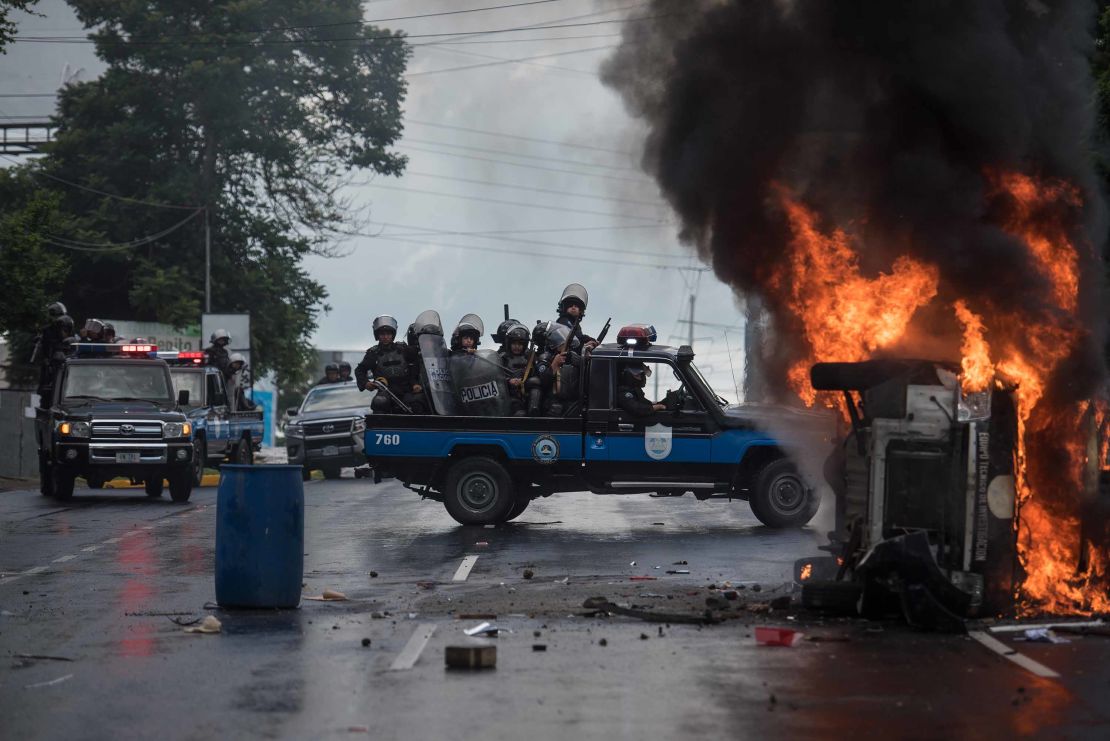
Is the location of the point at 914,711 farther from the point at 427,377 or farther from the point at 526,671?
the point at 427,377

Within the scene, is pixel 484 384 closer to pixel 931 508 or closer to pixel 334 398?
pixel 931 508

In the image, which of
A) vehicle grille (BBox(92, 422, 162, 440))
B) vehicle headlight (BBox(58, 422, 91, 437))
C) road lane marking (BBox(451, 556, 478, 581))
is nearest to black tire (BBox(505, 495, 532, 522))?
road lane marking (BBox(451, 556, 478, 581))

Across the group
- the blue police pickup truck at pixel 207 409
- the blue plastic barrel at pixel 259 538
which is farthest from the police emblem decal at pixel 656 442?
the blue police pickup truck at pixel 207 409

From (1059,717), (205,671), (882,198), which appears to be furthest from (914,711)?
(882,198)

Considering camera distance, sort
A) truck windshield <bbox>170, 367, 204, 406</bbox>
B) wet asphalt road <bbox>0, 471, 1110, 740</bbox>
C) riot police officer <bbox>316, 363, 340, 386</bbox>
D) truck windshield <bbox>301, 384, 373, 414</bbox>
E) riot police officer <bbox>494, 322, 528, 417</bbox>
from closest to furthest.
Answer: wet asphalt road <bbox>0, 471, 1110, 740</bbox> < riot police officer <bbox>494, 322, 528, 417</bbox> < truck windshield <bbox>170, 367, 204, 406</bbox> < truck windshield <bbox>301, 384, 373, 414</bbox> < riot police officer <bbox>316, 363, 340, 386</bbox>

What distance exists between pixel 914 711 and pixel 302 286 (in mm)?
49226

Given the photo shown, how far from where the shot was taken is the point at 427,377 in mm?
19422

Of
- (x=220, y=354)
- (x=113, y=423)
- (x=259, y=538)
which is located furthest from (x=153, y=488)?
(x=259, y=538)

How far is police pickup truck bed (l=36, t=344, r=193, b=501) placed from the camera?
2459 centimetres

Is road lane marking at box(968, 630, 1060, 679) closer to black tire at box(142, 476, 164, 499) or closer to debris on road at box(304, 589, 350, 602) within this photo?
debris on road at box(304, 589, 350, 602)

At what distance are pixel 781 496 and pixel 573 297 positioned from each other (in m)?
3.84

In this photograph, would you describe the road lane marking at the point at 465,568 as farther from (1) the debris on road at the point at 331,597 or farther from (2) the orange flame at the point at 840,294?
(2) the orange flame at the point at 840,294

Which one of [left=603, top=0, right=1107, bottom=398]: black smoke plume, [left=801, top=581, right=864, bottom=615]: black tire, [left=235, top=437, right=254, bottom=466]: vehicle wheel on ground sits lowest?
[left=801, top=581, right=864, bottom=615]: black tire

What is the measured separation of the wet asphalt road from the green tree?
123ft
